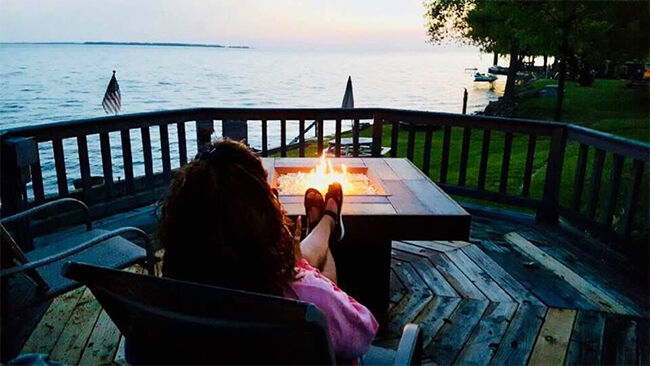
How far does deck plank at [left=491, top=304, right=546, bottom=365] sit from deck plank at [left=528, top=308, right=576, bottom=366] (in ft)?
0.10

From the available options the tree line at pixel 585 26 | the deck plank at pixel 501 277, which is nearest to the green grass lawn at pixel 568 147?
the deck plank at pixel 501 277

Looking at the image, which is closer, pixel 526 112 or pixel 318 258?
pixel 318 258

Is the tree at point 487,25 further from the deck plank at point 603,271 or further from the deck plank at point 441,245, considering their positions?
the deck plank at point 441,245

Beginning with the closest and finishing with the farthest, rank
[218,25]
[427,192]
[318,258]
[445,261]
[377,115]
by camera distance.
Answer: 1. [318,258]
2. [427,192]
3. [445,261]
4. [377,115]
5. [218,25]

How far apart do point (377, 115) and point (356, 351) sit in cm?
365

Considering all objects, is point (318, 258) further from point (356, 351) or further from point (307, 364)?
point (307, 364)

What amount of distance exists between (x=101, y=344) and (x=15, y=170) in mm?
1443

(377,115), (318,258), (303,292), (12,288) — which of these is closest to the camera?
(303,292)

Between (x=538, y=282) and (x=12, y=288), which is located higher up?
(x=12, y=288)

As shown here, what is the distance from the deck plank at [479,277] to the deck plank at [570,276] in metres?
0.51

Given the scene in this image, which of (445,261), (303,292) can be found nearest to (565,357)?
(445,261)

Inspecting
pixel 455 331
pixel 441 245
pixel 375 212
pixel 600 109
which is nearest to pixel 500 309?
pixel 455 331

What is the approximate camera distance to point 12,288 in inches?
81.1

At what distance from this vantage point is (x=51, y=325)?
8.22 ft
